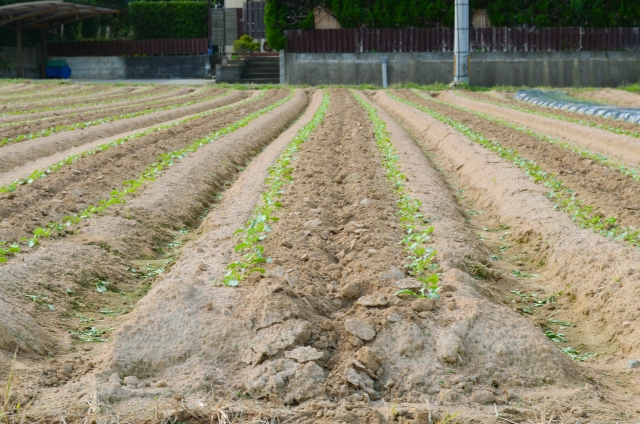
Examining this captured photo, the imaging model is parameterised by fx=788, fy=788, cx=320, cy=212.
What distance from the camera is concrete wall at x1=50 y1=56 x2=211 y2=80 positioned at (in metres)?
36.6

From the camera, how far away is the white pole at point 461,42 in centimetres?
2785

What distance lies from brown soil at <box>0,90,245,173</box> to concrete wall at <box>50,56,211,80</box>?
675 inches

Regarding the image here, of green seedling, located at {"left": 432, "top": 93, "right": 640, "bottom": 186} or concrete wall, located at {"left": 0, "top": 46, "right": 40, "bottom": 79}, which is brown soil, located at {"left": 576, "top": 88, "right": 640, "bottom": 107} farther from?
concrete wall, located at {"left": 0, "top": 46, "right": 40, "bottom": 79}

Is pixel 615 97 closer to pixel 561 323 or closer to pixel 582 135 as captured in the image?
pixel 582 135

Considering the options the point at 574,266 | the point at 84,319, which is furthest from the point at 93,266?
the point at 574,266

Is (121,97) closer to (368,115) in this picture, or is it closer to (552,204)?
(368,115)

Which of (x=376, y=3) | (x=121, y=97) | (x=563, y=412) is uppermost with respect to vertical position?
(x=376, y=3)

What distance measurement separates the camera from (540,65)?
101 feet

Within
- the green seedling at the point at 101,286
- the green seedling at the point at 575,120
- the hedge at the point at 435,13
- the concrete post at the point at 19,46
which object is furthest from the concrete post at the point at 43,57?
the green seedling at the point at 101,286

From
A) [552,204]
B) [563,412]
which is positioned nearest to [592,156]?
[552,204]

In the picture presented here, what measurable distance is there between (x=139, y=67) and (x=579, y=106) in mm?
23523

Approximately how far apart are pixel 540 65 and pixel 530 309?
87.0 feet

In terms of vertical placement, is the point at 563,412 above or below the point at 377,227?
below

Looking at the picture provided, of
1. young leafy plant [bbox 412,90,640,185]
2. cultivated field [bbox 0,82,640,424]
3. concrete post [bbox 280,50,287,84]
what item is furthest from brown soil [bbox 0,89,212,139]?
young leafy plant [bbox 412,90,640,185]
